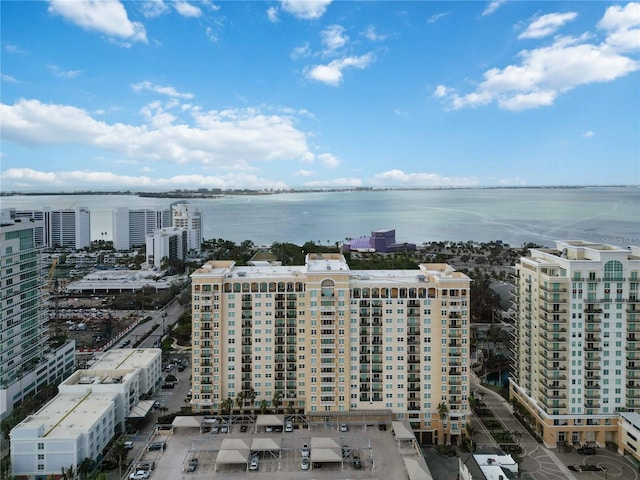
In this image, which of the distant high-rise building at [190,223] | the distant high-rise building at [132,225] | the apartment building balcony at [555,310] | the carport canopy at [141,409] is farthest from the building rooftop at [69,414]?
the distant high-rise building at [132,225]

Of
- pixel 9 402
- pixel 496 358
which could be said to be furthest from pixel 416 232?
pixel 9 402

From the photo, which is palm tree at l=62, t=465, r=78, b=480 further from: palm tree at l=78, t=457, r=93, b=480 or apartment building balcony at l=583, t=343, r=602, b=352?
apartment building balcony at l=583, t=343, r=602, b=352

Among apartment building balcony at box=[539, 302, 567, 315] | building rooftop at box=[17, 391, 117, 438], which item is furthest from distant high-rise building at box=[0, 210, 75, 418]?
apartment building balcony at box=[539, 302, 567, 315]

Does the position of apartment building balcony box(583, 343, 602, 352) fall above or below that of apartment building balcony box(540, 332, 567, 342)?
below

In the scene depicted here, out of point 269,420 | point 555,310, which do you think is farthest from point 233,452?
point 555,310

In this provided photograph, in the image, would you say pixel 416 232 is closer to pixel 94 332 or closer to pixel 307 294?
pixel 94 332

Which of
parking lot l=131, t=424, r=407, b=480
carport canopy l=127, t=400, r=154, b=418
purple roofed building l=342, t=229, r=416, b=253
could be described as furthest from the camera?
purple roofed building l=342, t=229, r=416, b=253
